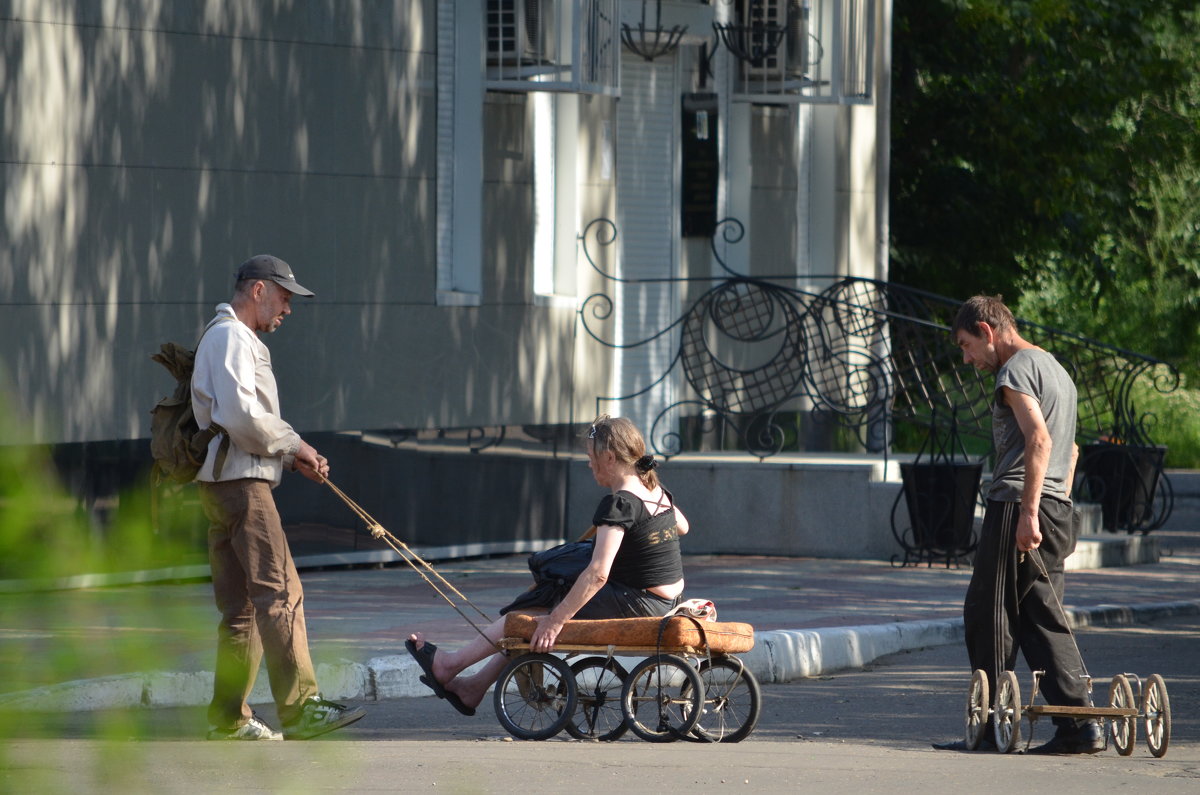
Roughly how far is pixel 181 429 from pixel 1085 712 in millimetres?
3321

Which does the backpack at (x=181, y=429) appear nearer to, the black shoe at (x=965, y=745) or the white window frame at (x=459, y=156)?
the black shoe at (x=965, y=745)

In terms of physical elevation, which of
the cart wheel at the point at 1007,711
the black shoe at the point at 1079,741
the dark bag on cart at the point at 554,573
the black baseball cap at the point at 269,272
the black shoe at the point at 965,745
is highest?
the black baseball cap at the point at 269,272

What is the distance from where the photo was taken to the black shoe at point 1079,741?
6508mm

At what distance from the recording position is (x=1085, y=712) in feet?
20.8

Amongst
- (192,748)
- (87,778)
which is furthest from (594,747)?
(87,778)

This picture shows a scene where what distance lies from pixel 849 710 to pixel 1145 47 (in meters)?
14.5

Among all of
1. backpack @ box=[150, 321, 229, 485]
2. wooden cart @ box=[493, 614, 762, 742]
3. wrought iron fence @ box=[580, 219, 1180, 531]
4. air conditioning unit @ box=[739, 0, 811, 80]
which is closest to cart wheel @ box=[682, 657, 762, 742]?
wooden cart @ box=[493, 614, 762, 742]

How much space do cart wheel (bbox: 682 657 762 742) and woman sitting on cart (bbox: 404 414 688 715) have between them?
0.98 feet

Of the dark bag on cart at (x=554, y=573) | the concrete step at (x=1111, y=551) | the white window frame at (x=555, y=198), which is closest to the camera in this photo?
the dark bag on cart at (x=554, y=573)

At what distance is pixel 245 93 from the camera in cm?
1151

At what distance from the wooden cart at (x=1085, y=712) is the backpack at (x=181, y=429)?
110 inches

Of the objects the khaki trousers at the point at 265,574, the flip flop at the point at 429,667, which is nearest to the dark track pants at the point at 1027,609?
the flip flop at the point at 429,667

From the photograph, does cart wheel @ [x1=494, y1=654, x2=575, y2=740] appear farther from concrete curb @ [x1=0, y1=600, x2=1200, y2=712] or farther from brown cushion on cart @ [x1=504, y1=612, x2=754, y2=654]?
concrete curb @ [x1=0, y1=600, x2=1200, y2=712]

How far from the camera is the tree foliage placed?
798 inches
